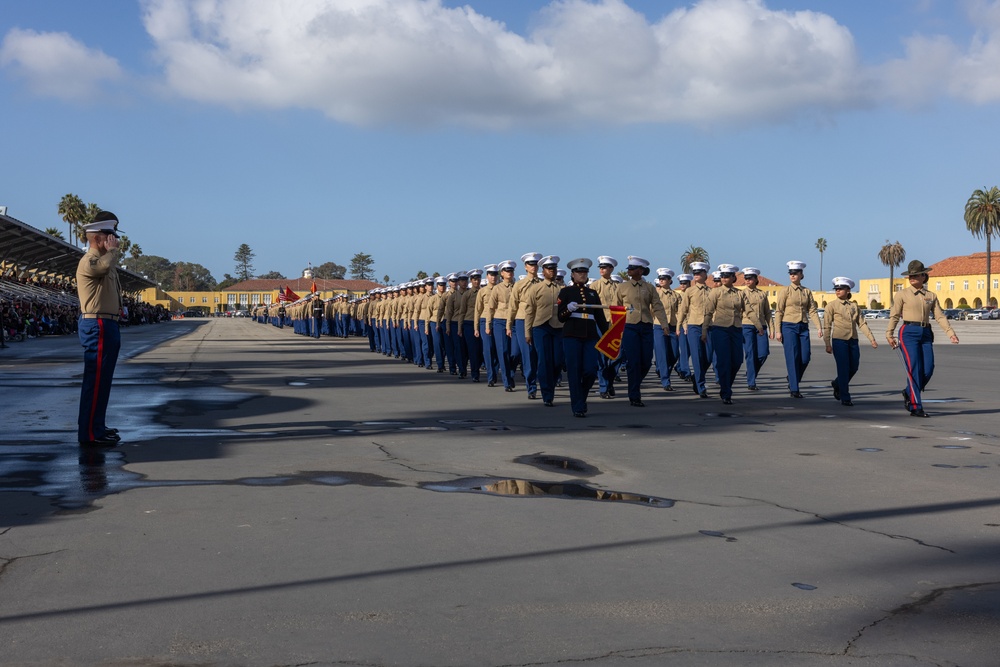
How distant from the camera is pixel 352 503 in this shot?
7.17 meters

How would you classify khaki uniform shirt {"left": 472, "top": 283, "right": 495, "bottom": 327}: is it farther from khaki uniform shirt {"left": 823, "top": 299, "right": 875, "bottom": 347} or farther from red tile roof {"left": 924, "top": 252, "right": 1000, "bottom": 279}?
red tile roof {"left": 924, "top": 252, "right": 1000, "bottom": 279}

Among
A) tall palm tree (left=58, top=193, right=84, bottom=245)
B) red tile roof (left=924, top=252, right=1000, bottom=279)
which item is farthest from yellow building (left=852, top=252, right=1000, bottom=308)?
tall palm tree (left=58, top=193, right=84, bottom=245)

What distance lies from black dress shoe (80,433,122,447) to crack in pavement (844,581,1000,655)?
7.23 metres

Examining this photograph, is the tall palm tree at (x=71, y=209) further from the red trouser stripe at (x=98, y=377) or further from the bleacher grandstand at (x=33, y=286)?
the red trouser stripe at (x=98, y=377)

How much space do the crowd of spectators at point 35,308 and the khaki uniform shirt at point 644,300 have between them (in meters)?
29.2

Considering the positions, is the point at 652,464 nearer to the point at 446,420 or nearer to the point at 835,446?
the point at 835,446

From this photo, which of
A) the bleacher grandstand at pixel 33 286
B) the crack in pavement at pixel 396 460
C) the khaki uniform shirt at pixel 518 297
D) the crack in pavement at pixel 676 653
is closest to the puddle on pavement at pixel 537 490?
the crack in pavement at pixel 396 460

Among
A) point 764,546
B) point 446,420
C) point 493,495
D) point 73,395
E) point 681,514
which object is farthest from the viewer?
point 73,395

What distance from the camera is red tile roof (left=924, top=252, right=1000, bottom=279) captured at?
167 metres

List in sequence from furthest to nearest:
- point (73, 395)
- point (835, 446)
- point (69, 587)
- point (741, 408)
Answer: point (73, 395) → point (741, 408) → point (835, 446) → point (69, 587)

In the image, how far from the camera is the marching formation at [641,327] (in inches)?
537

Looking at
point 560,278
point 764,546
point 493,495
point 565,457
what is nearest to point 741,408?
point 560,278

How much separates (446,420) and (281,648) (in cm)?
836

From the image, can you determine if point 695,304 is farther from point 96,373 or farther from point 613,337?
point 96,373
